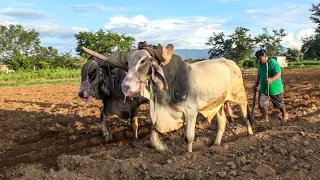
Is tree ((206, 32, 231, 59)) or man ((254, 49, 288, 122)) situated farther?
tree ((206, 32, 231, 59))

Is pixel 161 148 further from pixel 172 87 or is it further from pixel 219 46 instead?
pixel 219 46

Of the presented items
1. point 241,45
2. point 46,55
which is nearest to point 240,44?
point 241,45

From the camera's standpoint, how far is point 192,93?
5.81 metres

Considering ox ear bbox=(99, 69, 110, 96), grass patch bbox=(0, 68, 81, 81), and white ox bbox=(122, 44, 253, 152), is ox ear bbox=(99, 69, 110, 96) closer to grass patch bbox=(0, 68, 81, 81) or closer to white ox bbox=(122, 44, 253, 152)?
white ox bbox=(122, 44, 253, 152)

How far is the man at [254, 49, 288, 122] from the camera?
8.08m

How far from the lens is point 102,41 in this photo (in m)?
59.0

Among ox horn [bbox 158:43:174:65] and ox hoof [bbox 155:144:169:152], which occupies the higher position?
ox horn [bbox 158:43:174:65]

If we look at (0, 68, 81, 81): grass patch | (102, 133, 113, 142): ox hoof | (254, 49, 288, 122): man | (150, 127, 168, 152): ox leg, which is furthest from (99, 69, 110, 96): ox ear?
(0, 68, 81, 81): grass patch

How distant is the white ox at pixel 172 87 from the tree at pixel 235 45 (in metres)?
56.5

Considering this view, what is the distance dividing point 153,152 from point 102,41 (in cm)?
5428

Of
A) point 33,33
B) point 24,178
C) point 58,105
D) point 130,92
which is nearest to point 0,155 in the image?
point 24,178

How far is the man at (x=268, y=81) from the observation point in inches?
318

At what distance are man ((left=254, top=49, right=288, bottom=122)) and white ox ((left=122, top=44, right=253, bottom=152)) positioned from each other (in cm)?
190

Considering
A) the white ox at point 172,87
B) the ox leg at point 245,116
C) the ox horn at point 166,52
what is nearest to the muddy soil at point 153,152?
the ox leg at point 245,116
